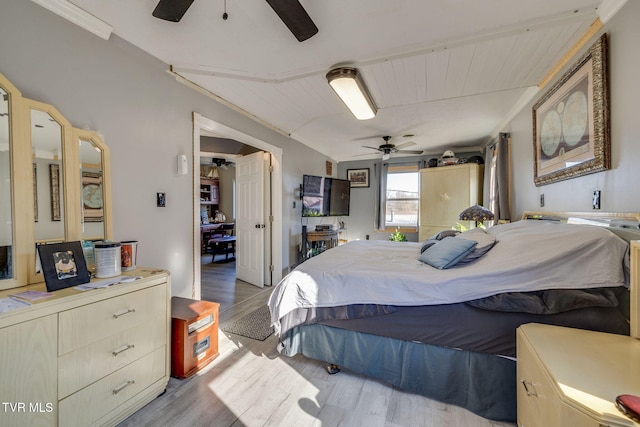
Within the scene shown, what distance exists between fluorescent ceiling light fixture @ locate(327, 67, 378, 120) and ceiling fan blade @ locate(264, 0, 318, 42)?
792 millimetres

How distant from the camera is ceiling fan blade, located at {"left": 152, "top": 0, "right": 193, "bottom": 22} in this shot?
4.08 ft

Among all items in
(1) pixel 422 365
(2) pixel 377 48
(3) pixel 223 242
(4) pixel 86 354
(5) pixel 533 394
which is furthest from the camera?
(3) pixel 223 242

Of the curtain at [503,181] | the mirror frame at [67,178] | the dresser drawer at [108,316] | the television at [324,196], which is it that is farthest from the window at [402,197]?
the mirror frame at [67,178]

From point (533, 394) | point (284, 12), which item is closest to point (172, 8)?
point (284, 12)

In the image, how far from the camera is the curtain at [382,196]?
5.75 m

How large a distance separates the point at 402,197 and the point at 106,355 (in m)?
5.48

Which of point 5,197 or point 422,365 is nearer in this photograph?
point 5,197

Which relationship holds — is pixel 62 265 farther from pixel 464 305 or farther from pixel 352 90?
pixel 352 90

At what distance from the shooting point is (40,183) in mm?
1433

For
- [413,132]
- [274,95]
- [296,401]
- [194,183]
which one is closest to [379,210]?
[413,132]

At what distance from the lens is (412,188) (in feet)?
18.8

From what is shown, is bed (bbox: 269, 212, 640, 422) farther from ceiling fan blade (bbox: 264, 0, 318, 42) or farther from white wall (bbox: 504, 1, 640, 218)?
ceiling fan blade (bbox: 264, 0, 318, 42)

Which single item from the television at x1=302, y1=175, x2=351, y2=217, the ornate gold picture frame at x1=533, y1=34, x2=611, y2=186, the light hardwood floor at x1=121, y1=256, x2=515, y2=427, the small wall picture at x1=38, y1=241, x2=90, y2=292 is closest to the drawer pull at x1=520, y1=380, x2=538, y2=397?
the light hardwood floor at x1=121, y1=256, x2=515, y2=427

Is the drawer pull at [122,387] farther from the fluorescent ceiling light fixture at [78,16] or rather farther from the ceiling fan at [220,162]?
the ceiling fan at [220,162]
